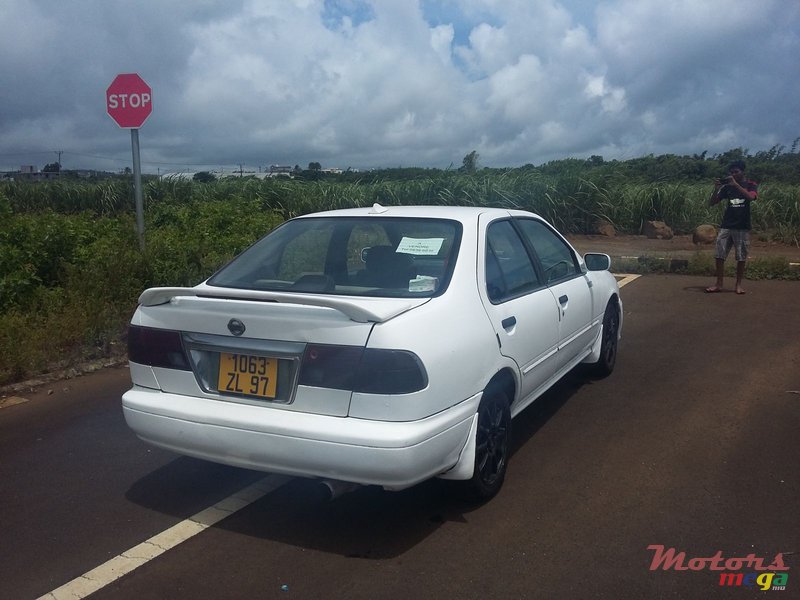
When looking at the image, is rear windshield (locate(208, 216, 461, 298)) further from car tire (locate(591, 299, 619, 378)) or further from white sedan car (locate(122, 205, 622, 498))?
car tire (locate(591, 299, 619, 378))

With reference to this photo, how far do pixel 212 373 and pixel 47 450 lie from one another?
1.96 meters

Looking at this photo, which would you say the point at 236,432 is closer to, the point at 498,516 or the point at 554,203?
the point at 498,516

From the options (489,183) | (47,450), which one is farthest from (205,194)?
(47,450)

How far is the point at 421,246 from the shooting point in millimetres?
4176

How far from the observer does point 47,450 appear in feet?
15.7

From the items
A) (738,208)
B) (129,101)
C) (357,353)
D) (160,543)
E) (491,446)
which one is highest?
(129,101)

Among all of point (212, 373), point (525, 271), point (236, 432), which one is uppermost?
point (525, 271)

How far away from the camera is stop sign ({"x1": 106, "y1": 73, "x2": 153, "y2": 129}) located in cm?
816

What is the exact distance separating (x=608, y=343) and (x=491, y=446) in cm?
270

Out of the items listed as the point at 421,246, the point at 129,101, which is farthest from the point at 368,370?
the point at 129,101

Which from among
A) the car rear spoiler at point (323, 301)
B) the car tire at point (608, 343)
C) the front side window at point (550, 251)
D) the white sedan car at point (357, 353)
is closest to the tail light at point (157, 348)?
the white sedan car at point (357, 353)

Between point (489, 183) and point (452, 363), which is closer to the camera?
point (452, 363)

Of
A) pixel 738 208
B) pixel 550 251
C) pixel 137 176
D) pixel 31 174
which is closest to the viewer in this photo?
pixel 550 251

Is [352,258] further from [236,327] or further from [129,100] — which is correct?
[129,100]
